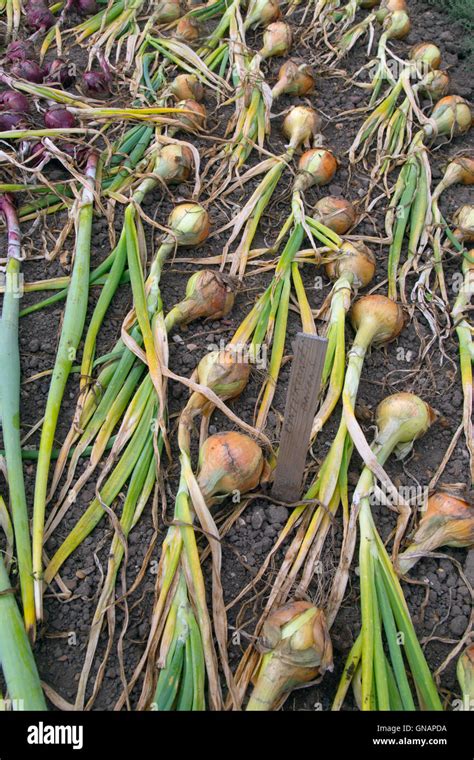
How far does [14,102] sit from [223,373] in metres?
1.34

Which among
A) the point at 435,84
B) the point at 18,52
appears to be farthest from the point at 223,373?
the point at 435,84

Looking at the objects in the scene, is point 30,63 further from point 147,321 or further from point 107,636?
point 107,636

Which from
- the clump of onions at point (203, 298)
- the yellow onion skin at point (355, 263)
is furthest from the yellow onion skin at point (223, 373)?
the yellow onion skin at point (355, 263)

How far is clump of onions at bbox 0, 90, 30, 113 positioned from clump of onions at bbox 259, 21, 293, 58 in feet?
3.50

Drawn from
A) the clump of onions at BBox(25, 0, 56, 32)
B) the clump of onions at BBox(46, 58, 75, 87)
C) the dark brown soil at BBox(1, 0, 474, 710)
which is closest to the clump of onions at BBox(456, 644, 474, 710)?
the dark brown soil at BBox(1, 0, 474, 710)

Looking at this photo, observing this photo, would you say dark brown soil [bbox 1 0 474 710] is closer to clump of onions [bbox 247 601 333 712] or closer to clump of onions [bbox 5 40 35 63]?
clump of onions [bbox 247 601 333 712]

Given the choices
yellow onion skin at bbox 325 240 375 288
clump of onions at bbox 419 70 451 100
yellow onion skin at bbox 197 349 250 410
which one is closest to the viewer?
yellow onion skin at bbox 197 349 250 410

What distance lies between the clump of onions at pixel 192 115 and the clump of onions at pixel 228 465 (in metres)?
1.38

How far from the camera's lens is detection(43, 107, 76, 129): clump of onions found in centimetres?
221

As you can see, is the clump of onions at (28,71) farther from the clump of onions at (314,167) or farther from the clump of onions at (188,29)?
the clump of onions at (314,167)

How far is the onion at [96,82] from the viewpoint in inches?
96.4

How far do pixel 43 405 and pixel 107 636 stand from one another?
2.05 ft

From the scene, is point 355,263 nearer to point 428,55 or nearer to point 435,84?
point 435,84

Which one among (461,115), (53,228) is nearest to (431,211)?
(461,115)
